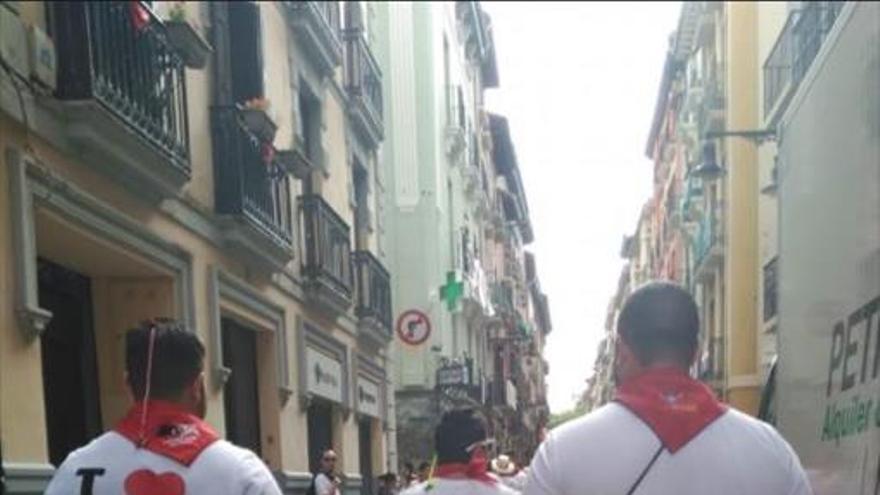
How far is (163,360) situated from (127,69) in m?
4.66

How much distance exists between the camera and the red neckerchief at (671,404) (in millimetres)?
2576

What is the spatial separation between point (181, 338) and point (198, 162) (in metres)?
6.33

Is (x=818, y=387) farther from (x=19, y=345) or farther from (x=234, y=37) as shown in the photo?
(x=234, y=37)

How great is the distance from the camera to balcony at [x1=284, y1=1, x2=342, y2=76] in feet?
41.5

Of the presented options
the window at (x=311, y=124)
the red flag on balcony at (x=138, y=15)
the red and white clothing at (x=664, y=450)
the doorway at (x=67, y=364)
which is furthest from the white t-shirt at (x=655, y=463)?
the window at (x=311, y=124)

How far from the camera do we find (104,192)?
712cm

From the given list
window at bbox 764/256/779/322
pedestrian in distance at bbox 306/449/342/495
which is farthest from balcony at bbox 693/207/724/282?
pedestrian in distance at bbox 306/449/342/495

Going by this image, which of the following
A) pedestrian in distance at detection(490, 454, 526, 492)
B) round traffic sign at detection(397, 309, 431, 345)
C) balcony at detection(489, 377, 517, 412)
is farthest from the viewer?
balcony at detection(489, 377, 517, 412)

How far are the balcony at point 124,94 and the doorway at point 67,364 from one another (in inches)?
34.4

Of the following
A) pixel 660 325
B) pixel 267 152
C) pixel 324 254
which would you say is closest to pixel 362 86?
pixel 324 254

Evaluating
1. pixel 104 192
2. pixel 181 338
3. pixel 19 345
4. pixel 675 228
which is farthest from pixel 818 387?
pixel 675 228

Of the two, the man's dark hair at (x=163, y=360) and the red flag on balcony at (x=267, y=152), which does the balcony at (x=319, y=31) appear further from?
the man's dark hair at (x=163, y=360)

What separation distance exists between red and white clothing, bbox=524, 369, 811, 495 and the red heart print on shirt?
0.87m

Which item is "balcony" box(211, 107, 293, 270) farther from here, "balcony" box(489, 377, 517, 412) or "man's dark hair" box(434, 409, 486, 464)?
"balcony" box(489, 377, 517, 412)
